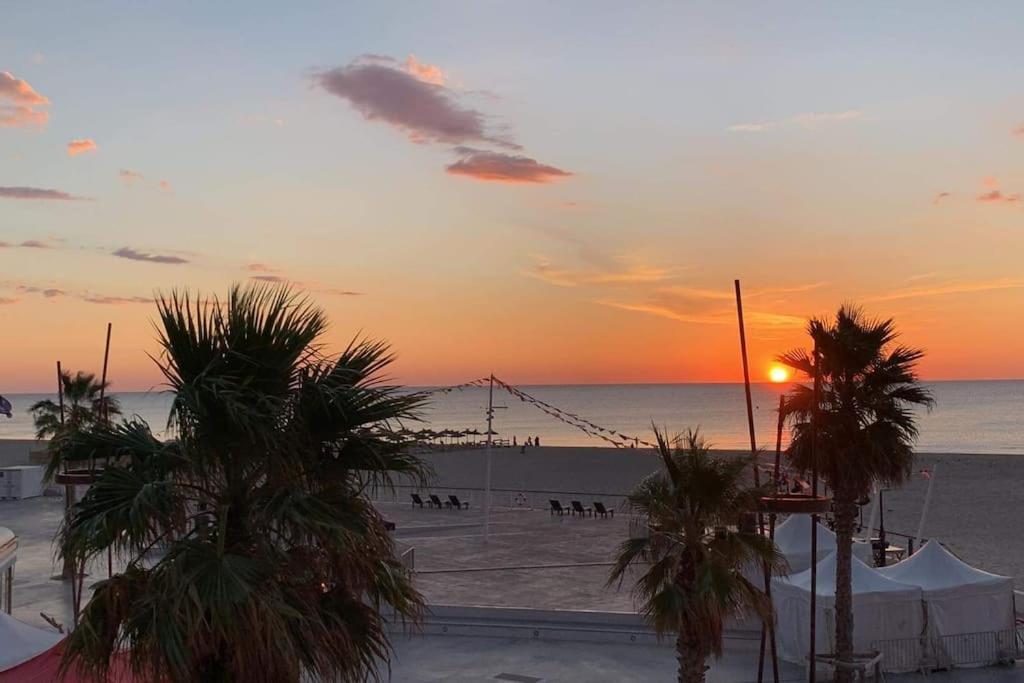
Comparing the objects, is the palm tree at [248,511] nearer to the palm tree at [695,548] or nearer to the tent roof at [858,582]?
the palm tree at [695,548]

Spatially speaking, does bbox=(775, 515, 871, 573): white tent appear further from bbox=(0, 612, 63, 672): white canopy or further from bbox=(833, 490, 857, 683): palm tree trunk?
bbox=(0, 612, 63, 672): white canopy

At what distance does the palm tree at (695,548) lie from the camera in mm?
9891

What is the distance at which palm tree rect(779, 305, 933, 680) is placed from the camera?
14.8 meters

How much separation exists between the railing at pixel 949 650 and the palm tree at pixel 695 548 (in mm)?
7665

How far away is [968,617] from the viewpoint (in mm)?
16859

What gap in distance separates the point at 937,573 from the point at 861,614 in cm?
194

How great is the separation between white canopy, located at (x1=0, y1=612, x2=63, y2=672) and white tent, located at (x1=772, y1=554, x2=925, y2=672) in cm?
1198

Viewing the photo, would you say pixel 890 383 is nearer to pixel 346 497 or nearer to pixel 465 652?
pixel 465 652

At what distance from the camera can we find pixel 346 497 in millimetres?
6422

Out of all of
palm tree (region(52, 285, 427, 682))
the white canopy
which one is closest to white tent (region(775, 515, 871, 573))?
the white canopy

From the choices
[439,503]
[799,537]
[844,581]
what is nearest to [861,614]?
[844,581]

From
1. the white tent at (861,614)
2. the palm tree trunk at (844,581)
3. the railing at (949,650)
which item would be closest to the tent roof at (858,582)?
the white tent at (861,614)

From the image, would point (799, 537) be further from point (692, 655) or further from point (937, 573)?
point (692, 655)

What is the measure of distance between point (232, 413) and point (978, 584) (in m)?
15.4
